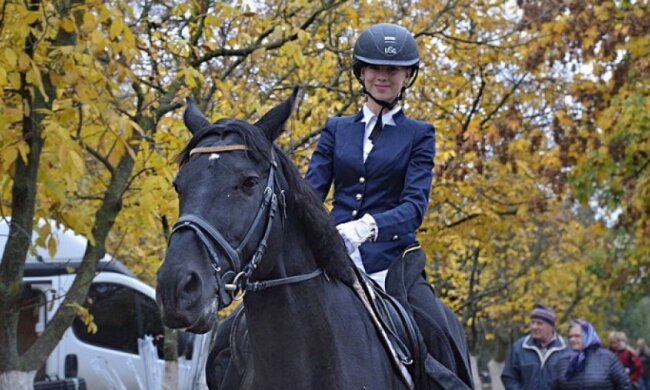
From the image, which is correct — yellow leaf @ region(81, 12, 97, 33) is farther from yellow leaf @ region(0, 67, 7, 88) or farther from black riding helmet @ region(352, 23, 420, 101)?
black riding helmet @ region(352, 23, 420, 101)

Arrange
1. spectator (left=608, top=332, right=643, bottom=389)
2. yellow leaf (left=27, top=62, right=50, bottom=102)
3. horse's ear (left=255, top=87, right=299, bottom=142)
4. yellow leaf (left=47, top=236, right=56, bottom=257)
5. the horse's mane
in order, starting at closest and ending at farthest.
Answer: the horse's mane < horse's ear (left=255, top=87, right=299, bottom=142) < yellow leaf (left=27, top=62, right=50, bottom=102) < yellow leaf (left=47, top=236, right=56, bottom=257) < spectator (left=608, top=332, right=643, bottom=389)

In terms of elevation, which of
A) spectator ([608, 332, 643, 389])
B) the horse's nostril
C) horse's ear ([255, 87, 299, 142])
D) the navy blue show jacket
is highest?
horse's ear ([255, 87, 299, 142])

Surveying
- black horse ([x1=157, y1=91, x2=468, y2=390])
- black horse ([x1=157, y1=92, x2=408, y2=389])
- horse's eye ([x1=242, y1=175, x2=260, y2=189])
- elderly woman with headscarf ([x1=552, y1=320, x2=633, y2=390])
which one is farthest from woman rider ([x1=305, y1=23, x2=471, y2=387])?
elderly woman with headscarf ([x1=552, y1=320, x2=633, y2=390])

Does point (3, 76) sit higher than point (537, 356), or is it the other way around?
point (3, 76)

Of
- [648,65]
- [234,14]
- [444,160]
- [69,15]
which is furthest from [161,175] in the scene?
[648,65]

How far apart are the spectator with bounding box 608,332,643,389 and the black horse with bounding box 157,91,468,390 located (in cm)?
1545

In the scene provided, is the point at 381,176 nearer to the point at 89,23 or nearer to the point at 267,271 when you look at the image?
the point at 267,271

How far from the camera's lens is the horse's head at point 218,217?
418cm

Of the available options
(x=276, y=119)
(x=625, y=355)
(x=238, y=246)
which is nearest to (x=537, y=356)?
(x=276, y=119)

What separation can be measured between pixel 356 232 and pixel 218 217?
1.26 metres

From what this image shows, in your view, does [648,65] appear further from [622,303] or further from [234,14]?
[622,303]

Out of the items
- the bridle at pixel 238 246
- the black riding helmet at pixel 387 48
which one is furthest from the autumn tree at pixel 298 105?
the bridle at pixel 238 246

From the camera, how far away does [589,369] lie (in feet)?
38.5

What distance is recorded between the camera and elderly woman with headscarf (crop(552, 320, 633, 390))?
11711 millimetres
